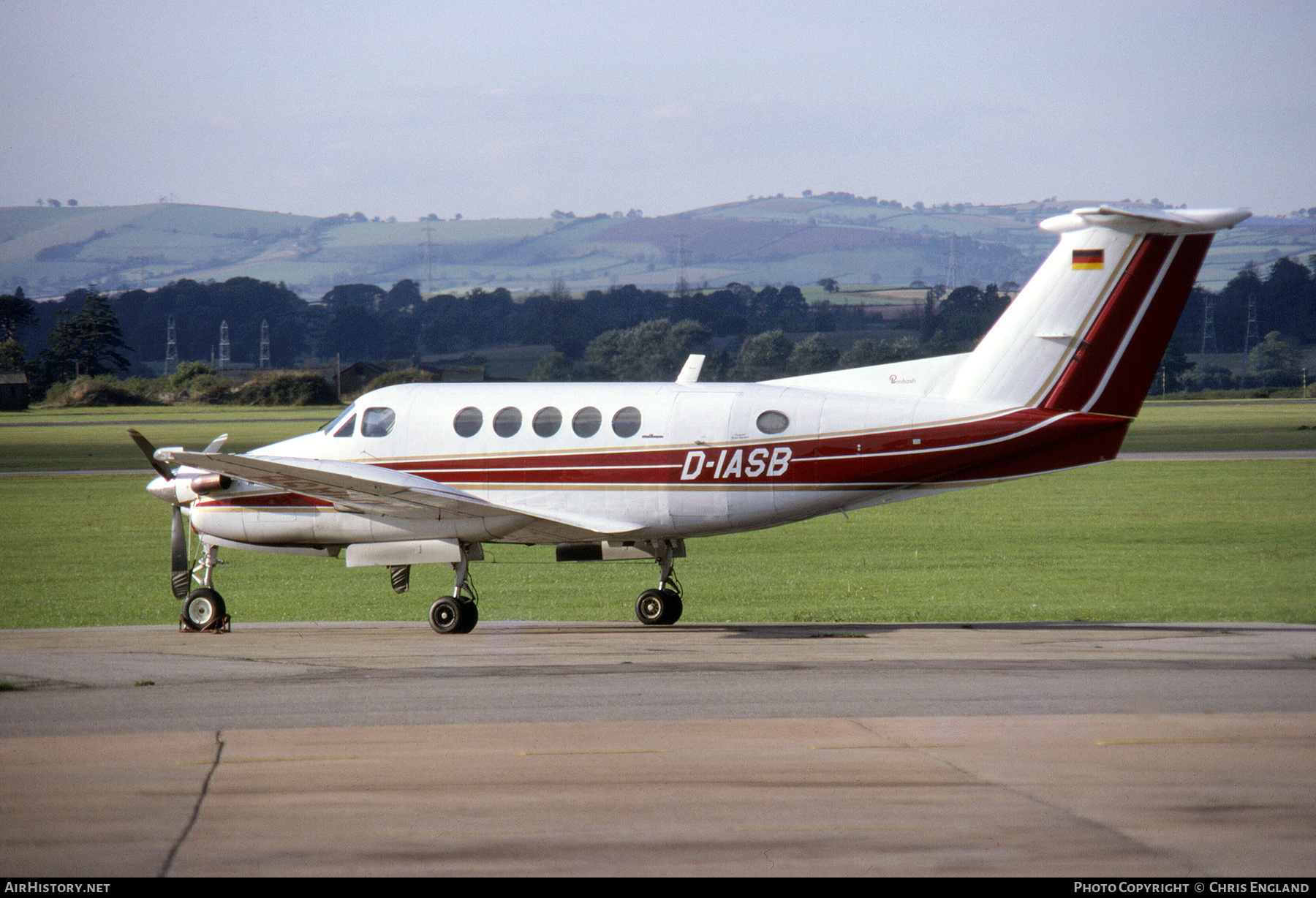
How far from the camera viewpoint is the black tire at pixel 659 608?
1853 cm

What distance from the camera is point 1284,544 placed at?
2855cm

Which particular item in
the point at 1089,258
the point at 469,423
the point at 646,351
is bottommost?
the point at 646,351

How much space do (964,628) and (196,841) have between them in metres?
12.1

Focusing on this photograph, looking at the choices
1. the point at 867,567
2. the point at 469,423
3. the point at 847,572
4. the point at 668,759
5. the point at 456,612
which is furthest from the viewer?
the point at 867,567

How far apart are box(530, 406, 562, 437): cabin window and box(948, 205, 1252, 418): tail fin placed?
5.54 m

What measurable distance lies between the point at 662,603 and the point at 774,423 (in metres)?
3.28

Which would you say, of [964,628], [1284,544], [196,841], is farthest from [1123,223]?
[1284,544]

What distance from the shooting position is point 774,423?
17141 millimetres

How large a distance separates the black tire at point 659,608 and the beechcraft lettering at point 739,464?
7.10 feet

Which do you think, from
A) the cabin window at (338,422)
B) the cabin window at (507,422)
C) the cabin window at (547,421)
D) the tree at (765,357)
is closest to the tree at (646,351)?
the tree at (765,357)

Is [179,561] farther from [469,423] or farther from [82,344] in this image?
[82,344]

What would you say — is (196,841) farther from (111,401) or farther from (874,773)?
(111,401)

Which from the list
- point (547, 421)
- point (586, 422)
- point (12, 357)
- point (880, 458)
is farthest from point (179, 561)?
point (12, 357)

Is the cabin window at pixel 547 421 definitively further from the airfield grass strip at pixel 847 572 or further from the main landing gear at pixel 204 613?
the main landing gear at pixel 204 613
